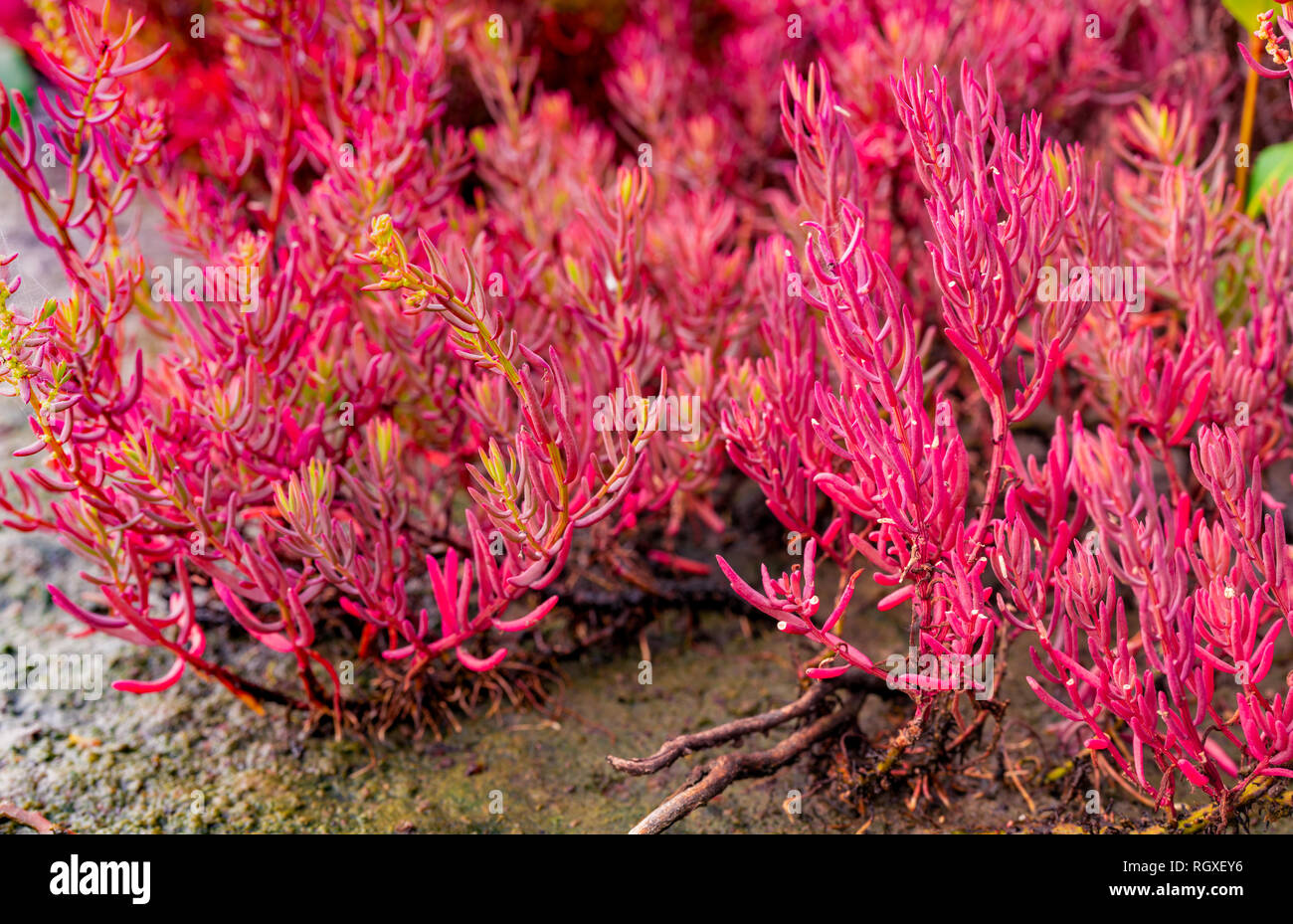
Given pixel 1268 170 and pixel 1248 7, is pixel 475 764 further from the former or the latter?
pixel 1268 170

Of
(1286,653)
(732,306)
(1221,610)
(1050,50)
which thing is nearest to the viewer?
(1221,610)

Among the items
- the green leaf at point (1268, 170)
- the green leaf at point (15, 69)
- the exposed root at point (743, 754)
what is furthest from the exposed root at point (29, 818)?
the green leaf at point (15, 69)

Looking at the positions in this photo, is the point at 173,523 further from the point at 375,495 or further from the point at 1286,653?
the point at 1286,653

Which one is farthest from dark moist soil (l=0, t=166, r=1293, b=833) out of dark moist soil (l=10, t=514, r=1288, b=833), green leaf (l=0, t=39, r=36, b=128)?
green leaf (l=0, t=39, r=36, b=128)

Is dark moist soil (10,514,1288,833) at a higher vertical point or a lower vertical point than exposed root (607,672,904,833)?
lower

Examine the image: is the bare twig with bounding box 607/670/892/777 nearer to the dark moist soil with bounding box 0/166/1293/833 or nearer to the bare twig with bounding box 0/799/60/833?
the dark moist soil with bounding box 0/166/1293/833

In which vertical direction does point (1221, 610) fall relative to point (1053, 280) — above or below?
below

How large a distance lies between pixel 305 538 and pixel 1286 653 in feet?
7.49

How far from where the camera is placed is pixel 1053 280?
5.60 ft

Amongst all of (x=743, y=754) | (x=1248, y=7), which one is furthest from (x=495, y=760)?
(x=1248, y=7)

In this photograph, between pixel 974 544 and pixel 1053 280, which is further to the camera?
pixel 1053 280

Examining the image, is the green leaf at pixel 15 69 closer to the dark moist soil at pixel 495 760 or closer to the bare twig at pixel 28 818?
the dark moist soil at pixel 495 760
